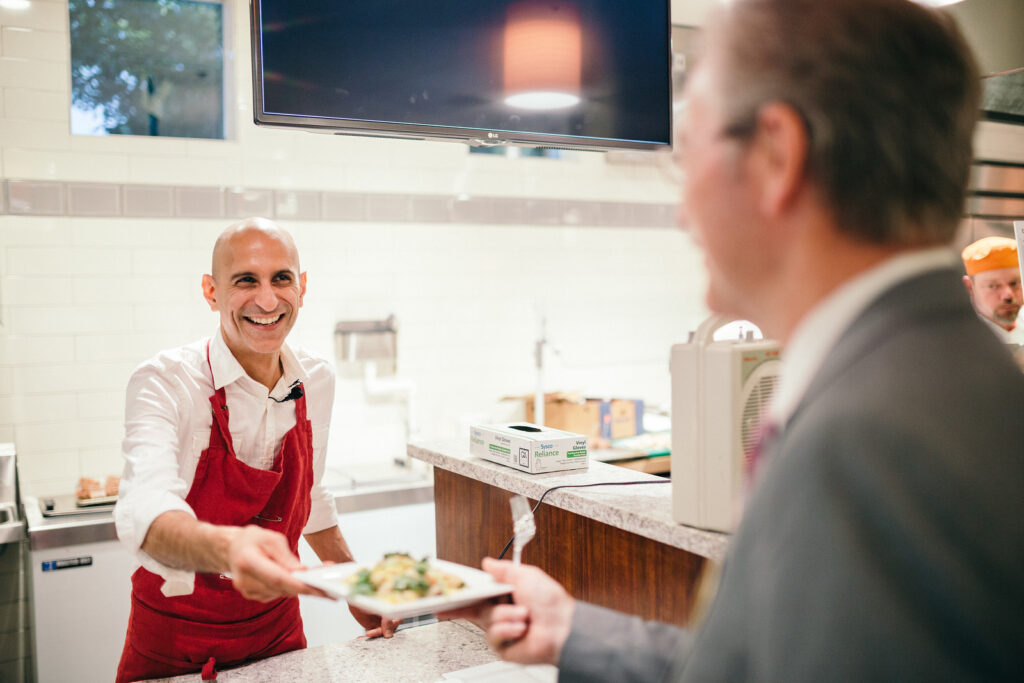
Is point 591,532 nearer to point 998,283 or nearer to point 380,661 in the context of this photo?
point 380,661

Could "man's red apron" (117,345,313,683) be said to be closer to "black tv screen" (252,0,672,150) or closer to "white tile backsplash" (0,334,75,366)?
"black tv screen" (252,0,672,150)

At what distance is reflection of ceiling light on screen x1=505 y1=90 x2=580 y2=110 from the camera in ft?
6.50

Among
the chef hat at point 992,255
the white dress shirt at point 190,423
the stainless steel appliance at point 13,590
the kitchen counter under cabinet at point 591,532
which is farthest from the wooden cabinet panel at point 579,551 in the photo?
the chef hat at point 992,255

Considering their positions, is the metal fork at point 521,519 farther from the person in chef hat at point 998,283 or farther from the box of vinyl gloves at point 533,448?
the person in chef hat at point 998,283

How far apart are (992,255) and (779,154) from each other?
11.3 feet

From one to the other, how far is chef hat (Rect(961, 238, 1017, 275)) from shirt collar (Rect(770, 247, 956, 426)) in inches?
131

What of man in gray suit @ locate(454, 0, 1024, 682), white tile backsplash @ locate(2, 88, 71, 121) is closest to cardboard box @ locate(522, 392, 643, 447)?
white tile backsplash @ locate(2, 88, 71, 121)

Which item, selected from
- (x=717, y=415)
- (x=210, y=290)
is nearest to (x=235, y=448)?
(x=210, y=290)

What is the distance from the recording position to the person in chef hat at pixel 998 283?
355 centimetres

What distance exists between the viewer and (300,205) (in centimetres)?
402

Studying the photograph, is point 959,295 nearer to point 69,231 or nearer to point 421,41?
point 421,41

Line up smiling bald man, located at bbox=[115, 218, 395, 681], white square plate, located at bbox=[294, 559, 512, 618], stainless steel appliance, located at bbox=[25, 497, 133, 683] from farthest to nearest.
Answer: stainless steel appliance, located at bbox=[25, 497, 133, 683]
smiling bald man, located at bbox=[115, 218, 395, 681]
white square plate, located at bbox=[294, 559, 512, 618]

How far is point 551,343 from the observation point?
15.4 ft

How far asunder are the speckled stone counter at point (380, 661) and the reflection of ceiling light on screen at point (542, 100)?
4.37ft
